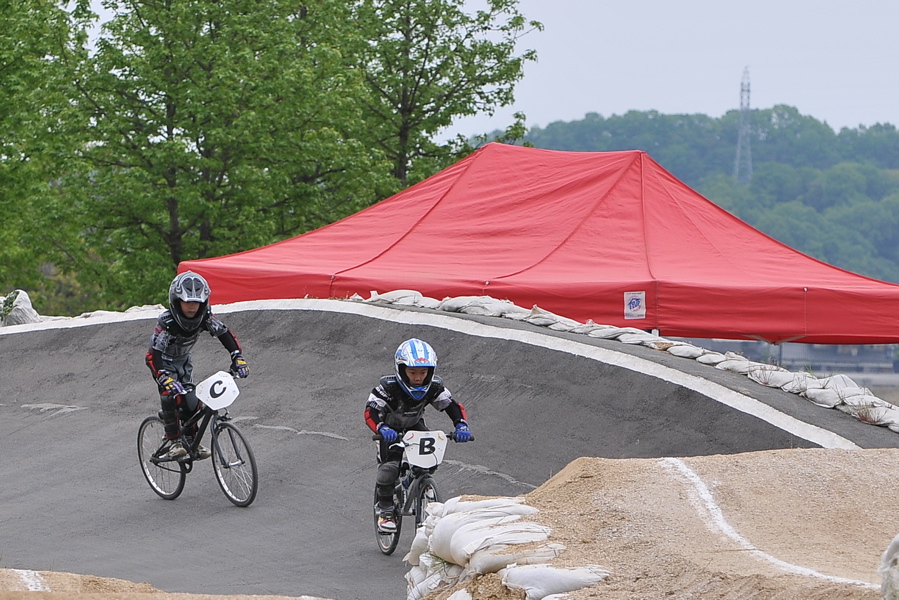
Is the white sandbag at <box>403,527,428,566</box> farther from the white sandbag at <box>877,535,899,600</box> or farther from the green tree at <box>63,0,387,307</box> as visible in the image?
the green tree at <box>63,0,387,307</box>

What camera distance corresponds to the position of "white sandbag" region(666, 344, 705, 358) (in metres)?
12.8

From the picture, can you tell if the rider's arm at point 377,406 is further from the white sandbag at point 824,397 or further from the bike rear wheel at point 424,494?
the white sandbag at point 824,397

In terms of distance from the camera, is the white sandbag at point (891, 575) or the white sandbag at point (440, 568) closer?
the white sandbag at point (891, 575)

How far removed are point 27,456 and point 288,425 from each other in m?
3.00

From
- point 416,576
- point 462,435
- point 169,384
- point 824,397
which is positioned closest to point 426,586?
point 416,576

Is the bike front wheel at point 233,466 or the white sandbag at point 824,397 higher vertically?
the white sandbag at point 824,397

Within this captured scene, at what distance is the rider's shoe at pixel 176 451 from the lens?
10.7 metres

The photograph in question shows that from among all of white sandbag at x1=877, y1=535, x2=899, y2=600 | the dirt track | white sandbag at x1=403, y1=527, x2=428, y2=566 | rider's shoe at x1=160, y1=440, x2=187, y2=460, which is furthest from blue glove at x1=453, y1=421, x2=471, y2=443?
white sandbag at x1=877, y1=535, x2=899, y2=600

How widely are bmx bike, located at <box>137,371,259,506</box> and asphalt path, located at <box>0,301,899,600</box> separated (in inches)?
7.4

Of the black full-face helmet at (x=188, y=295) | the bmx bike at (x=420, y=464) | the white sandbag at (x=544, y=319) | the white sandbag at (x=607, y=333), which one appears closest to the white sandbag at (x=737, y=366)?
the white sandbag at (x=607, y=333)

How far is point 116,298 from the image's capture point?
29.0 meters

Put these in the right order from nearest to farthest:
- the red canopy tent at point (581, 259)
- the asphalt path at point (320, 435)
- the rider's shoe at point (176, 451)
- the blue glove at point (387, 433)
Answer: the blue glove at point (387, 433) < the asphalt path at point (320, 435) < the rider's shoe at point (176, 451) < the red canopy tent at point (581, 259)

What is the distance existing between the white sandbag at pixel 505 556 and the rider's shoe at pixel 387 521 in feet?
8.67

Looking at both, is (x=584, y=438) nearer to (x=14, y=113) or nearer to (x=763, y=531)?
(x=763, y=531)
